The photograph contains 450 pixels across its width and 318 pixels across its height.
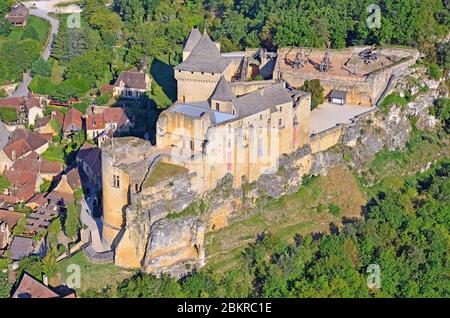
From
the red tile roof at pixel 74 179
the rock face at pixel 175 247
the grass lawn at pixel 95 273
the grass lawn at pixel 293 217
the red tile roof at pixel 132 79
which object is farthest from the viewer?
the red tile roof at pixel 132 79

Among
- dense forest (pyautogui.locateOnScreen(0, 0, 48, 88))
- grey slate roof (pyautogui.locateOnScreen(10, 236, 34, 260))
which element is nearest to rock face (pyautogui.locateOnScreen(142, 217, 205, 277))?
grey slate roof (pyautogui.locateOnScreen(10, 236, 34, 260))

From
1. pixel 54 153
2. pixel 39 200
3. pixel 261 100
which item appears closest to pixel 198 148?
pixel 261 100

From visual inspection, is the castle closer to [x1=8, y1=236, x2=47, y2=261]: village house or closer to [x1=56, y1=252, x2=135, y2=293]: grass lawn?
[x1=56, y1=252, x2=135, y2=293]: grass lawn

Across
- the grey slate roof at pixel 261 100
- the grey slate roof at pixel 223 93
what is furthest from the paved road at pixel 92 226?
the grey slate roof at pixel 261 100

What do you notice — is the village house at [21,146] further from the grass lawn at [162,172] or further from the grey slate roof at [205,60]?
the grass lawn at [162,172]

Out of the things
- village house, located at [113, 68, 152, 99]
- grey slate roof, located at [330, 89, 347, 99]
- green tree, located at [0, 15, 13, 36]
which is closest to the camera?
grey slate roof, located at [330, 89, 347, 99]

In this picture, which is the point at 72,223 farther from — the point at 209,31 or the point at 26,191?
the point at 209,31

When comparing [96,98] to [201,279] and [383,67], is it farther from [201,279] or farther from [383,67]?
[201,279]
